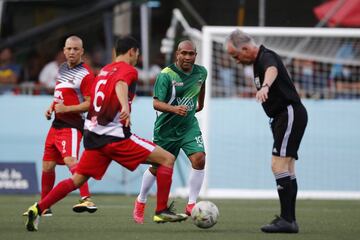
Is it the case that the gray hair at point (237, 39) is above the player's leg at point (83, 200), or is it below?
above

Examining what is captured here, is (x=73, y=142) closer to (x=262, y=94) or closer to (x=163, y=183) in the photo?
(x=163, y=183)

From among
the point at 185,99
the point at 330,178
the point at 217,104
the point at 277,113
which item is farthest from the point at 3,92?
the point at 277,113

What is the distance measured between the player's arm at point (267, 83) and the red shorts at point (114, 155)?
4.27 ft

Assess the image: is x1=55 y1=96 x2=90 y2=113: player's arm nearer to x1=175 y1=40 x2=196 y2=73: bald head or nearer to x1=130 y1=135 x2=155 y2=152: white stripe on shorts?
x1=175 y1=40 x2=196 y2=73: bald head

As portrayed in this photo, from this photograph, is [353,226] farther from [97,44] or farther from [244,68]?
[97,44]

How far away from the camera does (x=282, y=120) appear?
34.8 feet

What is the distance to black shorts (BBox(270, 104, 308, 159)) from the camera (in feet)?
34.7

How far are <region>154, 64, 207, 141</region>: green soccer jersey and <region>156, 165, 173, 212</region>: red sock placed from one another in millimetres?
1622

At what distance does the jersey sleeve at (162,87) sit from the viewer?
39.5ft

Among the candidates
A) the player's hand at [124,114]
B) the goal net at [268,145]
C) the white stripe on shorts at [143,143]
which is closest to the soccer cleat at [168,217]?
the white stripe on shorts at [143,143]

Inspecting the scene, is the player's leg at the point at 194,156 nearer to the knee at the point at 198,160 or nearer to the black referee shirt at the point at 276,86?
the knee at the point at 198,160

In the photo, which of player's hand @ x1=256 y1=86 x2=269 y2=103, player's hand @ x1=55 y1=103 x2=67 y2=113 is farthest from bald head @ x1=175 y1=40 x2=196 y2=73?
player's hand @ x1=256 y1=86 x2=269 y2=103

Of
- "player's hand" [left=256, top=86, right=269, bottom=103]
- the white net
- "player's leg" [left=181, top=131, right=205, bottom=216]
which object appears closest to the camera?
"player's hand" [left=256, top=86, right=269, bottom=103]

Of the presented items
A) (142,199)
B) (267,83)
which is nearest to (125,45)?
(267,83)
